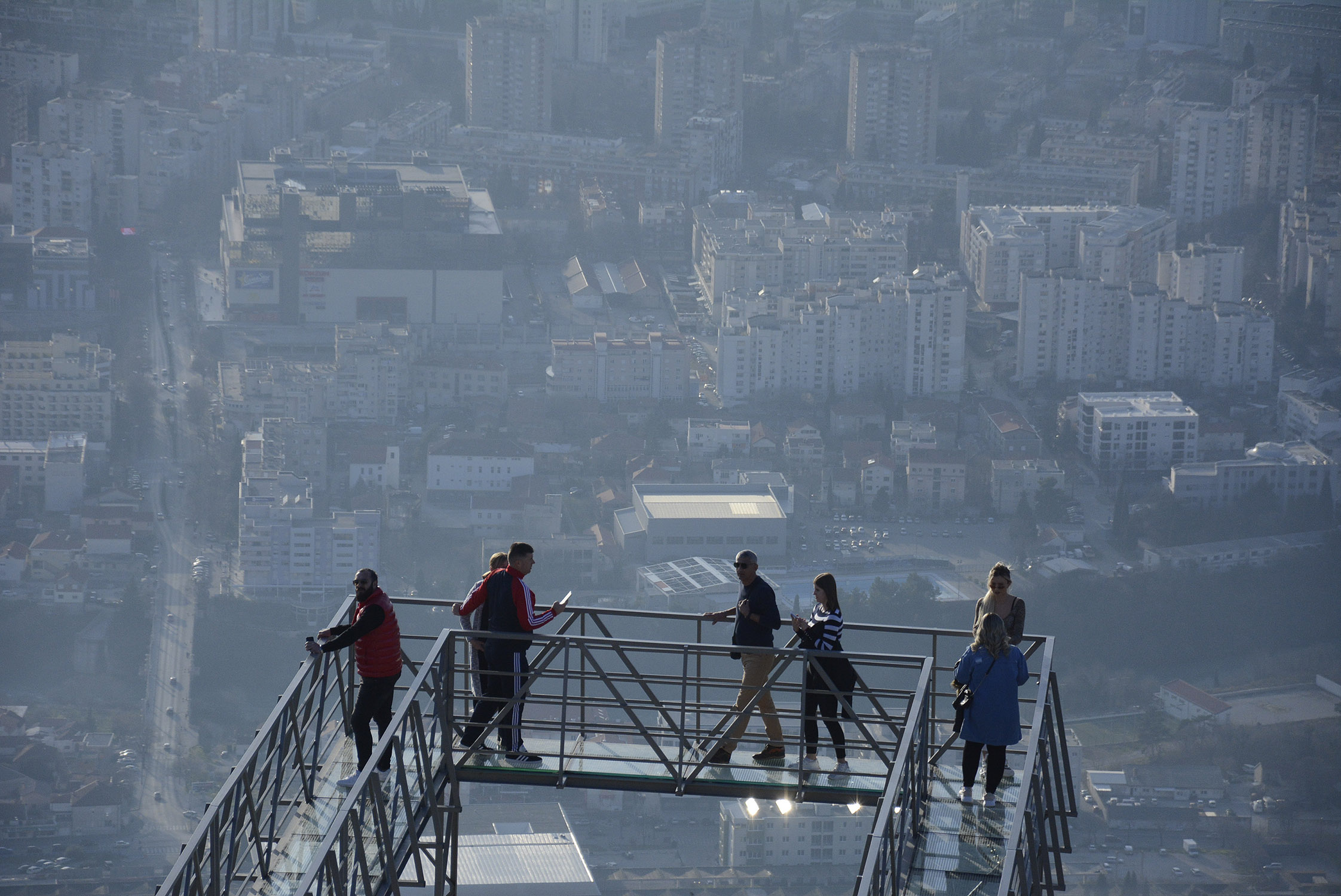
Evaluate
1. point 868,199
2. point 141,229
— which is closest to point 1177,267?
point 868,199

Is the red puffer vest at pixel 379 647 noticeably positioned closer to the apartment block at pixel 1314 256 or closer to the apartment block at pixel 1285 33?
the apartment block at pixel 1314 256

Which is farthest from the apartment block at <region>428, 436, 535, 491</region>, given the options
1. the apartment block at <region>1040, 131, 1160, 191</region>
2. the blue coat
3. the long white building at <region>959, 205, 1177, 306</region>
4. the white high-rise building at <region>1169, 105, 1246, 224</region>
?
the blue coat

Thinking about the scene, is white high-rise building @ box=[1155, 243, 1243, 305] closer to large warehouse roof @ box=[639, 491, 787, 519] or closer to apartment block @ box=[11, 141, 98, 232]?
large warehouse roof @ box=[639, 491, 787, 519]

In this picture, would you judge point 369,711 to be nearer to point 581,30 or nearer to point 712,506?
point 712,506

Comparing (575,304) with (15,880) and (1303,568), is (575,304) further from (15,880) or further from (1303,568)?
(15,880)

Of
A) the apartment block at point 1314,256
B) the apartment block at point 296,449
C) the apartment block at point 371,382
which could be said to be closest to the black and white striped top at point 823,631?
the apartment block at point 296,449

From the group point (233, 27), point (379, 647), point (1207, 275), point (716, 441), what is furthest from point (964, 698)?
point (233, 27)
